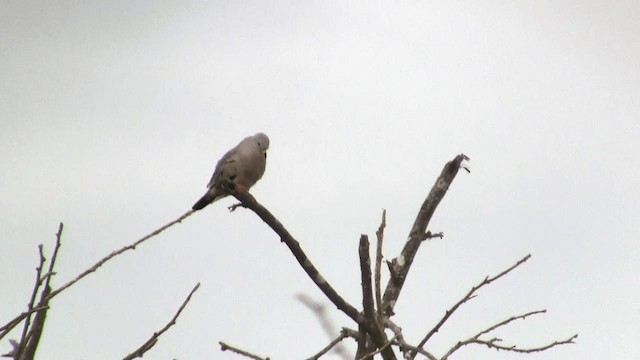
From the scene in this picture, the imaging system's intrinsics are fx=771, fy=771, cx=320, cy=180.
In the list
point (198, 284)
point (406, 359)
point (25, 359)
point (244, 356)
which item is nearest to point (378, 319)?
point (406, 359)

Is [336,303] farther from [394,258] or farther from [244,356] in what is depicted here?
[394,258]

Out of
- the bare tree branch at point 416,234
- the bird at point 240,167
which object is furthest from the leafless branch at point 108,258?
the bird at point 240,167

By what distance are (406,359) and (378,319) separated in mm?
228

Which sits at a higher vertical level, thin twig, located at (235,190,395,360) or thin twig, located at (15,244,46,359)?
thin twig, located at (235,190,395,360)

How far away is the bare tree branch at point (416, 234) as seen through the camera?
15.3 feet

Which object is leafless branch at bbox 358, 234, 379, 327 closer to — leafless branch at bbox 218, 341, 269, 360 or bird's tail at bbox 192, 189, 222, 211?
leafless branch at bbox 218, 341, 269, 360

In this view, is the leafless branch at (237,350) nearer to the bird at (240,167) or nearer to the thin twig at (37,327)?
the thin twig at (37,327)

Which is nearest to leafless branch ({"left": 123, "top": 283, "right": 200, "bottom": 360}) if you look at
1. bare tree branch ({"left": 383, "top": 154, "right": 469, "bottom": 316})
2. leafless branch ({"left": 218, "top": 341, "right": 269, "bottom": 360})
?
leafless branch ({"left": 218, "top": 341, "right": 269, "bottom": 360})

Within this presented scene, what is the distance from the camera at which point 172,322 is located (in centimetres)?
237

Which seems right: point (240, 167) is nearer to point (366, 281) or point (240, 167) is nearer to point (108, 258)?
point (366, 281)

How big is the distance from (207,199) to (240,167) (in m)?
0.39

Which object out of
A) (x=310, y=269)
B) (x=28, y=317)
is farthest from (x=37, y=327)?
(x=310, y=269)

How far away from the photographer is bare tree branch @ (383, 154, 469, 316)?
466 centimetres

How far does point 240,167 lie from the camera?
19.0 ft
